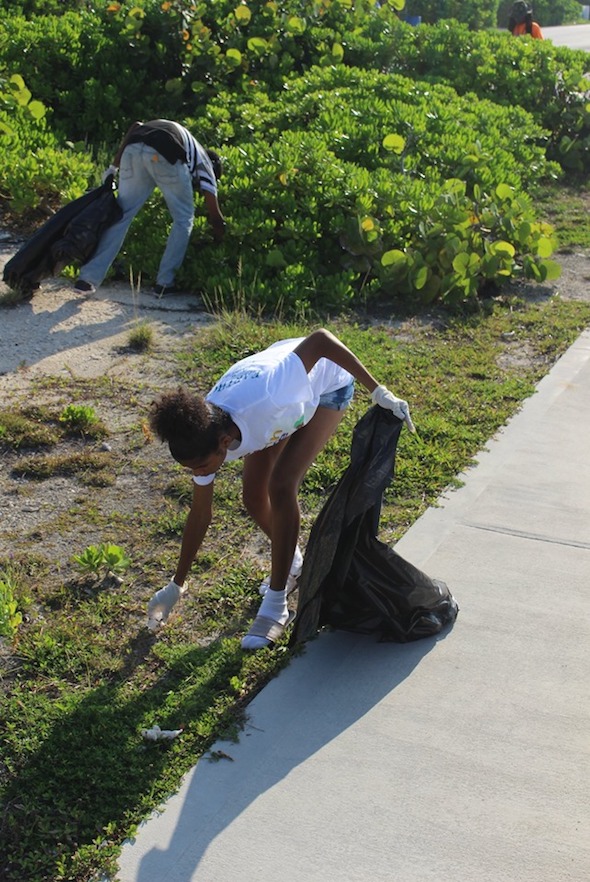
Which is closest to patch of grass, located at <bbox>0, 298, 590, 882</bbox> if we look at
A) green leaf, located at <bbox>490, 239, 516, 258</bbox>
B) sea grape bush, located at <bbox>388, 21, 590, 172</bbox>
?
green leaf, located at <bbox>490, 239, 516, 258</bbox>

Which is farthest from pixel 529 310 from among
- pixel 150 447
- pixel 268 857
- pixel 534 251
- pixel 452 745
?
pixel 268 857

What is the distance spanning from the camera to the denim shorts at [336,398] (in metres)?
4.24

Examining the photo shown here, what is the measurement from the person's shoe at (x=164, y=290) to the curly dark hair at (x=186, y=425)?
13.7ft

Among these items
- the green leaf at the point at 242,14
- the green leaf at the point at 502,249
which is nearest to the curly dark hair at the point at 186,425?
the green leaf at the point at 502,249

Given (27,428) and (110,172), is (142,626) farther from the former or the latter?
(110,172)

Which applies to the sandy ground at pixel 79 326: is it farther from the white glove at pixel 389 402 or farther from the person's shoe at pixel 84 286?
the white glove at pixel 389 402

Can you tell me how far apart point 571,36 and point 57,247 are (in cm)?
2453

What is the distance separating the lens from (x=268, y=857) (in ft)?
10.3

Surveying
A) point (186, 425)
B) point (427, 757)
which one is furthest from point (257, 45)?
point (427, 757)

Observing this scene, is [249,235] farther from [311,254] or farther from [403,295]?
[403,295]

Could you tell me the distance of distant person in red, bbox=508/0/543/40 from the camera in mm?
18062

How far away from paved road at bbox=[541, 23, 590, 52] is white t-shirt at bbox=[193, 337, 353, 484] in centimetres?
2247

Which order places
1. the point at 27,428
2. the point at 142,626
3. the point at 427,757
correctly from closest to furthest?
the point at 427,757 < the point at 142,626 < the point at 27,428

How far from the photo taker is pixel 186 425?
3547 millimetres
